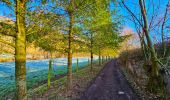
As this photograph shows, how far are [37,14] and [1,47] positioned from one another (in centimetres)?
137

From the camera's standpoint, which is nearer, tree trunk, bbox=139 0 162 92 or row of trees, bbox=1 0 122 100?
row of trees, bbox=1 0 122 100

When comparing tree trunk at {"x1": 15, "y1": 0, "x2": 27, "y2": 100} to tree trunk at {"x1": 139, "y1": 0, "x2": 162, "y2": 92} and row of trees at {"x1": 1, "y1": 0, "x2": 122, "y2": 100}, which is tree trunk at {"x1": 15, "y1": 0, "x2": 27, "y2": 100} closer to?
row of trees at {"x1": 1, "y1": 0, "x2": 122, "y2": 100}

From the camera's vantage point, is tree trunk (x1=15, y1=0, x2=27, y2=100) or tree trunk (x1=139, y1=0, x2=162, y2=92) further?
tree trunk (x1=139, y1=0, x2=162, y2=92)

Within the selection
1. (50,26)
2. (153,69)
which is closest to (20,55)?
(50,26)

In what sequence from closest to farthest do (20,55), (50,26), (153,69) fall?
(20,55)
(50,26)
(153,69)

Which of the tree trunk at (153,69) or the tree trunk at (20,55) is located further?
the tree trunk at (153,69)

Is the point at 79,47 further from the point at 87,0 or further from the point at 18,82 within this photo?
the point at 18,82

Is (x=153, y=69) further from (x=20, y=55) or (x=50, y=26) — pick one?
(x=20, y=55)

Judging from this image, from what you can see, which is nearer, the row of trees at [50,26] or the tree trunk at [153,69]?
the row of trees at [50,26]

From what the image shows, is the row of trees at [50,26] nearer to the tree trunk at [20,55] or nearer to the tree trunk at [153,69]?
the tree trunk at [20,55]

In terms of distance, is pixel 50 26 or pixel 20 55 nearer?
pixel 20 55

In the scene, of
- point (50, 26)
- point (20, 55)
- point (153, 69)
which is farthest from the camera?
point (153, 69)

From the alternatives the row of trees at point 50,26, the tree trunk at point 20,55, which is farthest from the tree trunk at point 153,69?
the tree trunk at point 20,55

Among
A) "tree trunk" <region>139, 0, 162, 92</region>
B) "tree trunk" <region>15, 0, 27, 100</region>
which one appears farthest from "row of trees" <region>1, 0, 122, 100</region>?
"tree trunk" <region>139, 0, 162, 92</region>
